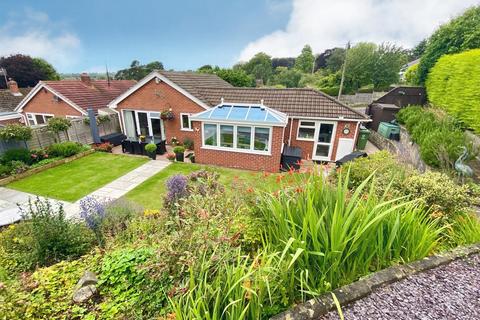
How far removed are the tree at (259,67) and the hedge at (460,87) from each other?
38.4 metres

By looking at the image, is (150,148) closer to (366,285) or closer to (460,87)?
(366,285)

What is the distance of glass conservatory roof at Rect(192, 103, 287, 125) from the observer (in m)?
8.95

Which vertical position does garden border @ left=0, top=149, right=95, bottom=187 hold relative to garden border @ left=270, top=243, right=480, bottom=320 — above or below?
below

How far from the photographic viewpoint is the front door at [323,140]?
10.4 m

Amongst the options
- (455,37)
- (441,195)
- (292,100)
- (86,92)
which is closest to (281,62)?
(455,37)

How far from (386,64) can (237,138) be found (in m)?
33.2

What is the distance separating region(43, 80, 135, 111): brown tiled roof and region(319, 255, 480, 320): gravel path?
58.9 ft

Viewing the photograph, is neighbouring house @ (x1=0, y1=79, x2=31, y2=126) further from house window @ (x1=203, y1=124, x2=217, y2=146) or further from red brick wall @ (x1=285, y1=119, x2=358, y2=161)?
red brick wall @ (x1=285, y1=119, x2=358, y2=161)

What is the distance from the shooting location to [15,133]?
9531mm

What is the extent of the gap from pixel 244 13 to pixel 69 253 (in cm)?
1220

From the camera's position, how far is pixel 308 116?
10.4 meters

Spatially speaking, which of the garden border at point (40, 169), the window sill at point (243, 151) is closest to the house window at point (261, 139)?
the window sill at point (243, 151)

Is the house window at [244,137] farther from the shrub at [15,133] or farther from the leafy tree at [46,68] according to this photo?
the leafy tree at [46,68]

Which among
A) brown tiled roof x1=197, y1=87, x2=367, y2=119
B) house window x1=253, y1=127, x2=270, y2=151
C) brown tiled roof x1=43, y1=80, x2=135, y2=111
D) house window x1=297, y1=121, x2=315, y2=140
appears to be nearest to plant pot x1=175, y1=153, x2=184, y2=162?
brown tiled roof x1=197, y1=87, x2=367, y2=119
